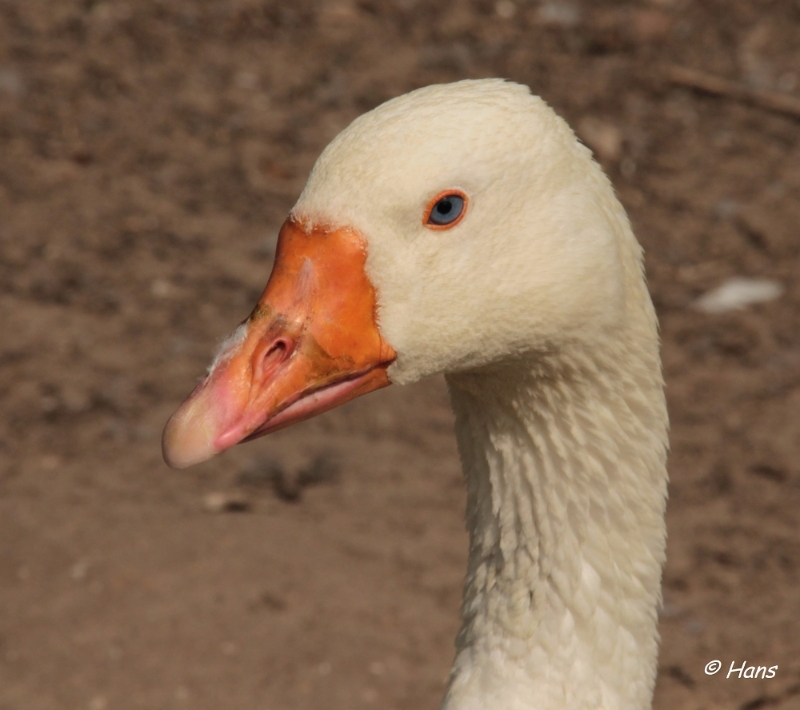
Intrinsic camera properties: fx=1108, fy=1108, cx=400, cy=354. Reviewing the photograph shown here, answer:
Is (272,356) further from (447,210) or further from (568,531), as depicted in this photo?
(568,531)

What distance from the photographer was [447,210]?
2205mm

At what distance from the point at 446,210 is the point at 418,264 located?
0.12 m

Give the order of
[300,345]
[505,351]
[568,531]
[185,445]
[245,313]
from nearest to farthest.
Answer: [185,445], [300,345], [505,351], [568,531], [245,313]

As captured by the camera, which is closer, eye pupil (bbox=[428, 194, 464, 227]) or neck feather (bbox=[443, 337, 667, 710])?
eye pupil (bbox=[428, 194, 464, 227])

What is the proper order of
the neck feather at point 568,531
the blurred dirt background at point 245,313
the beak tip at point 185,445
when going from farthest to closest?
the blurred dirt background at point 245,313 < the neck feather at point 568,531 < the beak tip at point 185,445

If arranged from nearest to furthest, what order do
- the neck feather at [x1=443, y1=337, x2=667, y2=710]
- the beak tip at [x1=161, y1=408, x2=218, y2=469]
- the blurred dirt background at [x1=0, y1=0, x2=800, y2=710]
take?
1. the beak tip at [x1=161, y1=408, x2=218, y2=469]
2. the neck feather at [x1=443, y1=337, x2=667, y2=710]
3. the blurred dirt background at [x1=0, y1=0, x2=800, y2=710]

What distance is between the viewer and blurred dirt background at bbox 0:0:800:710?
426 centimetres

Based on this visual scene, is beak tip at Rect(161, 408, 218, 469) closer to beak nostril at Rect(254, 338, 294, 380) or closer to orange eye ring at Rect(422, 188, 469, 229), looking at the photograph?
beak nostril at Rect(254, 338, 294, 380)

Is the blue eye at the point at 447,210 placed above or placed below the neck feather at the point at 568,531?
above

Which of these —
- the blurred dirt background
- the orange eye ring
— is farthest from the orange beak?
the blurred dirt background

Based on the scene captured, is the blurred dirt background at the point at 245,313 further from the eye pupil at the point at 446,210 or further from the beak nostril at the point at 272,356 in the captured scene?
the eye pupil at the point at 446,210

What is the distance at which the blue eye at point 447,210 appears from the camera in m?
2.19

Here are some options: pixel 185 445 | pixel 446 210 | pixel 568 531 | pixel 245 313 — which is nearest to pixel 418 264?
pixel 446 210

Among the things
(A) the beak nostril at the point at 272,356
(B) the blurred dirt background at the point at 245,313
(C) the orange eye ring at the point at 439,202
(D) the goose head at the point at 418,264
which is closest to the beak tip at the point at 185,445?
(D) the goose head at the point at 418,264
